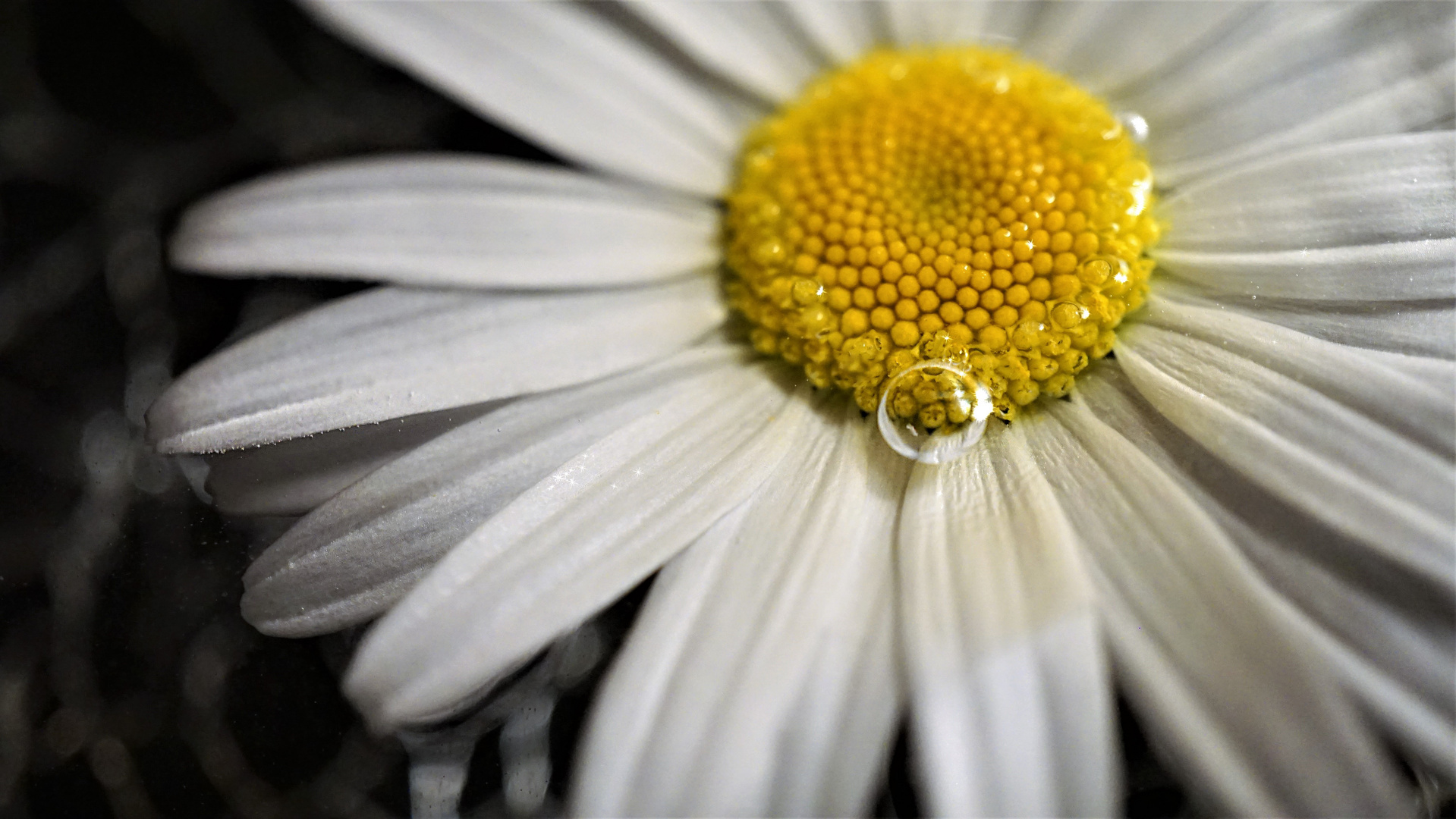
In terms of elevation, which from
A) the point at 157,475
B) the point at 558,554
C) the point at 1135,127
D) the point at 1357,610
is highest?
the point at 1135,127

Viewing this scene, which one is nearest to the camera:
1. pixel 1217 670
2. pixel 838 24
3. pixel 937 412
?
pixel 1217 670

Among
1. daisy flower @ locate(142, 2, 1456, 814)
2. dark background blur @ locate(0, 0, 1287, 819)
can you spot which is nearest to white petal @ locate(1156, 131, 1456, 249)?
daisy flower @ locate(142, 2, 1456, 814)

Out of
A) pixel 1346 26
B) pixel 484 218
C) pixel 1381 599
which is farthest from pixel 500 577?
pixel 1346 26

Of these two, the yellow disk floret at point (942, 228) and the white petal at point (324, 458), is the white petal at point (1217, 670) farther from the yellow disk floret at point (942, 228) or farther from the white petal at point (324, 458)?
the white petal at point (324, 458)

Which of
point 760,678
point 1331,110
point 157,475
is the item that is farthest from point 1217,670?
point 157,475

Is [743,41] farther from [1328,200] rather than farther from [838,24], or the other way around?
[1328,200]

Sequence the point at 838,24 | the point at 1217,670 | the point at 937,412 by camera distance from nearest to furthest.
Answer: the point at 1217,670
the point at 937,412
the point at 838,24

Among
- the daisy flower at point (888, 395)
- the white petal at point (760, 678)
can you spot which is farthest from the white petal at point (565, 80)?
the white petal at point (760, 678)

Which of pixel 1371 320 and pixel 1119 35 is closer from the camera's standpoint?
pixel 1371 320
